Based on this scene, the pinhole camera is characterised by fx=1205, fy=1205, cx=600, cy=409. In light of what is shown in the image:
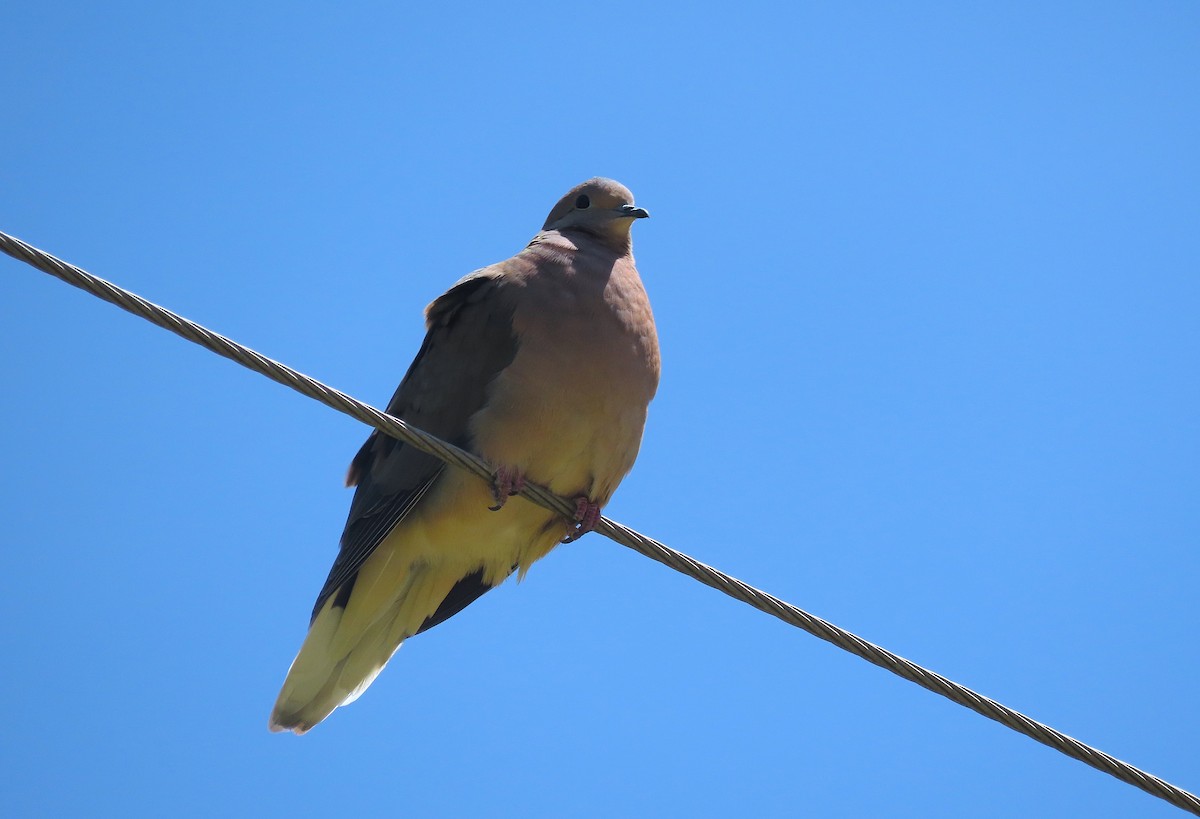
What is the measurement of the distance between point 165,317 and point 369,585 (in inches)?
81.3

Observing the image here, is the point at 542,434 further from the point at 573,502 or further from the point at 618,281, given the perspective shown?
the point at 618,281

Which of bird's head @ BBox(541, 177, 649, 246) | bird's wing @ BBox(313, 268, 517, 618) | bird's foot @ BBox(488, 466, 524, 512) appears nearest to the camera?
bird's foot @ BBox(488, 466, 524, 512)

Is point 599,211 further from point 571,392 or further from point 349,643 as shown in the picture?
point 349,643

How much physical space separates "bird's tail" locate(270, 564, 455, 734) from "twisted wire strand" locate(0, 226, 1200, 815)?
1506mm

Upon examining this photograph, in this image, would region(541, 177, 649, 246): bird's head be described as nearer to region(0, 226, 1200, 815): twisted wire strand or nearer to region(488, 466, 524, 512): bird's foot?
region(488, 466, 524, 512): bird's foot

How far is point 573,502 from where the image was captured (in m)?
4.27

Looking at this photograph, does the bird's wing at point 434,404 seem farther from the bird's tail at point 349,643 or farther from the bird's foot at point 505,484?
the bird's foot at point 505,484

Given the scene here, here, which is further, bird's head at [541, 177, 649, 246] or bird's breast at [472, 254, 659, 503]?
bird's head at [541, 177, 649, 246]

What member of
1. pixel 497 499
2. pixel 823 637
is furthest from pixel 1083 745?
pixel 497 499

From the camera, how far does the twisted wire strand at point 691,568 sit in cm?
261

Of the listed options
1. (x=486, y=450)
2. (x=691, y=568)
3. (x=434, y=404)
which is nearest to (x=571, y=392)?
(x=486, y=450)

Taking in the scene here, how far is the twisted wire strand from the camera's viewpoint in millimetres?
2613

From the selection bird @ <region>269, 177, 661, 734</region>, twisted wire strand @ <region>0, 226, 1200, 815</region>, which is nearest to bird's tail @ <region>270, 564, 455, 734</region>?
bird @ <region>269, 177, 661, 734</region>

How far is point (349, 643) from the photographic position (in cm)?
461
